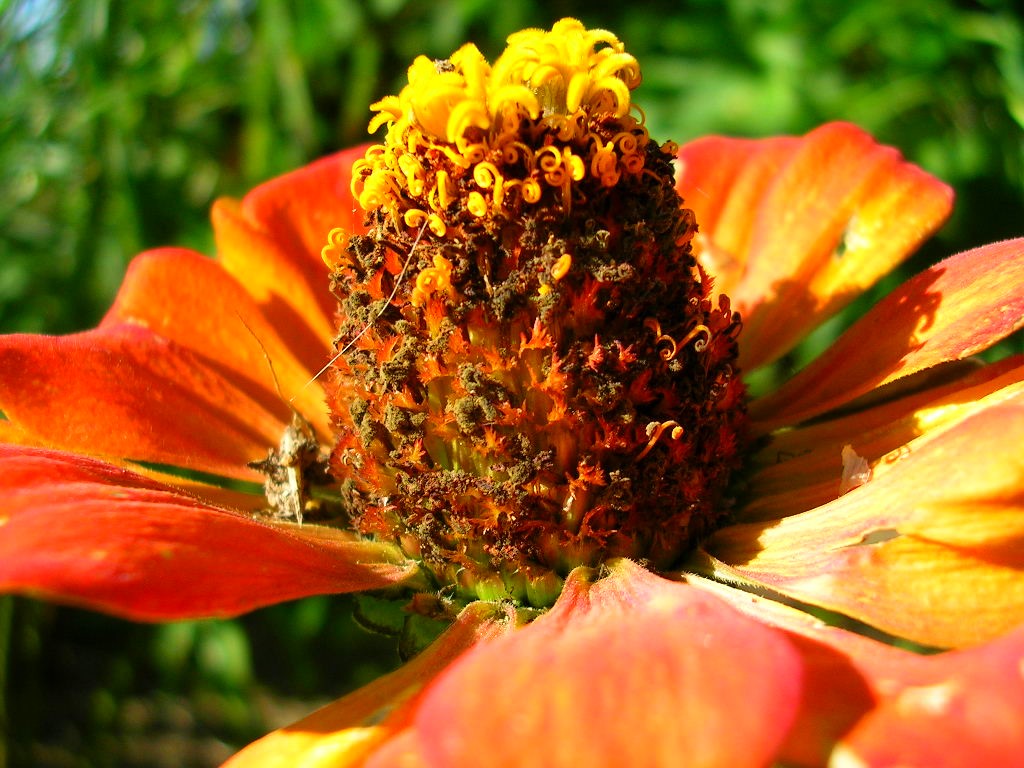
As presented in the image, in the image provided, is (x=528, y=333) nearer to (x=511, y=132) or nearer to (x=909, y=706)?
(x=511, y=132)

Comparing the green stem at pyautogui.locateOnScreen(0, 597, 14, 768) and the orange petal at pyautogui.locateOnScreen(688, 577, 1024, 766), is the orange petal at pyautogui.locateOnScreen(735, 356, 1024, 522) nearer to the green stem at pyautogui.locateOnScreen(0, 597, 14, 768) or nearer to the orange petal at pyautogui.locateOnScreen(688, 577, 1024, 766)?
the orange petal at pyautogui.locateOnScreen(688, 577, 1024, 766)

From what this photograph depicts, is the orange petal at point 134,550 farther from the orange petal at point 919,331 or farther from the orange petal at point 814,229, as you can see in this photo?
the orange petal at point 814,229

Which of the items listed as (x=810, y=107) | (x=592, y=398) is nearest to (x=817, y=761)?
(x=592, y=398)

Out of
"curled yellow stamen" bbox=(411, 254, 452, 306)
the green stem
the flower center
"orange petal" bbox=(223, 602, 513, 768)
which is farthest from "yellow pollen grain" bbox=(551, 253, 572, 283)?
the green stem

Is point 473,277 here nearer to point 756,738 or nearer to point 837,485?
point 837,485

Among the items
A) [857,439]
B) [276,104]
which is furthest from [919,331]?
[276,104]
